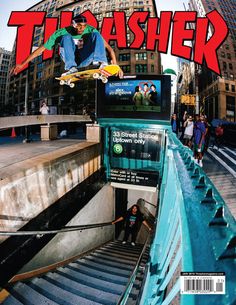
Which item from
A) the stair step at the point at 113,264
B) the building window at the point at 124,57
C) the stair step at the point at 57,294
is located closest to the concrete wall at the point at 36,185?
the stair step at the point at 57,294

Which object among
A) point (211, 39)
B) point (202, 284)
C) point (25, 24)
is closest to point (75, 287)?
point (202, 284)

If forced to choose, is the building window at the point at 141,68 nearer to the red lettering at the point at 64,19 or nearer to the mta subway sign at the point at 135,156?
the red lettering at the point at 64,19

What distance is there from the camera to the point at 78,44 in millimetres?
8023

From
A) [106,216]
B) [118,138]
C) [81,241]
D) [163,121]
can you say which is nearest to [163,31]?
[163,121]

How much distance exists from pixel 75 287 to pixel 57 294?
503 millimetres

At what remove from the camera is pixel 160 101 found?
11.7 metres

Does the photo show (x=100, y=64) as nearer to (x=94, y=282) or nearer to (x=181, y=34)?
(x=94, y=282)

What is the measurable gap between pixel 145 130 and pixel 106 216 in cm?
567

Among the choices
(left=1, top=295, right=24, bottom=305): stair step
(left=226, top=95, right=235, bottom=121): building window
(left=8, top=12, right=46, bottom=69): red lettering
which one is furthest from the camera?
(left=226, top=95, right=235, bottom=121): building window

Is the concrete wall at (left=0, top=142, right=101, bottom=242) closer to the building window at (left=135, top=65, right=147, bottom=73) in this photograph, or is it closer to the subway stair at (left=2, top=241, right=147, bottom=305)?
the subway stair at (left=2, top=241, right=147, bottom=305)

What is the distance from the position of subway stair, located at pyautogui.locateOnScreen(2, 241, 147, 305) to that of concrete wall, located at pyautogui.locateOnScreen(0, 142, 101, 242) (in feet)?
4.39

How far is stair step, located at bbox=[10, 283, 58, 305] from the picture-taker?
408cm

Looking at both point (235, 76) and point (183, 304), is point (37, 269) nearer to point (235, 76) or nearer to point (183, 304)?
point (183, 304)

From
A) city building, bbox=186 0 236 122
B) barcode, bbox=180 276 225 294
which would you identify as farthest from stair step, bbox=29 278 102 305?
city building, bbox=186 0 236 122
